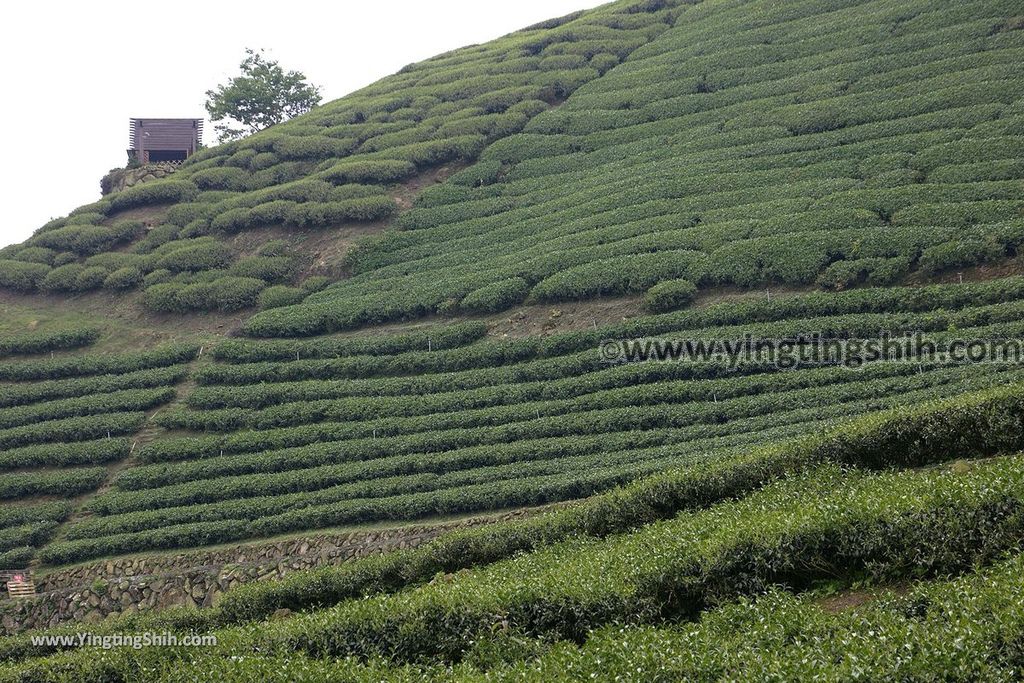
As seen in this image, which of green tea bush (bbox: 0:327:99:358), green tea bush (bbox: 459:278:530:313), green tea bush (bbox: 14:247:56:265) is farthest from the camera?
green tea bush (bbox: 14:247:56:265)

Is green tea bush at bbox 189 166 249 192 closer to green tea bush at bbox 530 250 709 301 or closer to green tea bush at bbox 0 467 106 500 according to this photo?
green tea bush at bbox 530 250 709 301

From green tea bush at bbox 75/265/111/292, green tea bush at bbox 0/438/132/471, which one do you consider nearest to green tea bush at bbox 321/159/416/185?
green tea bush at bbox 75/265/111/292

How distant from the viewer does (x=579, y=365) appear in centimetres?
3312

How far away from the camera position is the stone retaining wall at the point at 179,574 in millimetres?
26609

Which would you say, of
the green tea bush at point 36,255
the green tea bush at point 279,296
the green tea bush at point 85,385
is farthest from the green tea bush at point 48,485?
the green tea bush at point 36,255

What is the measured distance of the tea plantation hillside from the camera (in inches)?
584

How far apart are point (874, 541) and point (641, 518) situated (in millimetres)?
6399

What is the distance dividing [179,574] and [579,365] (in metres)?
14.0

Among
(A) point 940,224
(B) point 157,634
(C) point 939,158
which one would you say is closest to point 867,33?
→ (C) point 939,158

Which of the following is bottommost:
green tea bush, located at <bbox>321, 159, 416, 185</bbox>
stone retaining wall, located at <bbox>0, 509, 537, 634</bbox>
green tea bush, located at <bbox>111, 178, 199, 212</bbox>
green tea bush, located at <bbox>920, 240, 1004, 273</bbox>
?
stone retaining wall, located at <bbox>0, 509, 537, 634</bbox>

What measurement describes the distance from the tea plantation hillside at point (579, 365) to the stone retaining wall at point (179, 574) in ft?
2.37

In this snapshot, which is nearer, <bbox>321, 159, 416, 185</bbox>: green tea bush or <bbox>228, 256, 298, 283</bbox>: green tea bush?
<bbox>228, 256, 298, 283</bbox>: green tea bush

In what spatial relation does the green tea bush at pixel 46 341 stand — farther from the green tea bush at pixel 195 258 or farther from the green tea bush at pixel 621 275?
the green tea bush at pixel 621 275

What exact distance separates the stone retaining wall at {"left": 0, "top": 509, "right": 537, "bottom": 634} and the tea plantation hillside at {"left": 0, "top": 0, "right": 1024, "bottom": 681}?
72 cm
